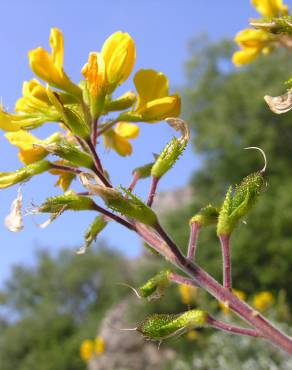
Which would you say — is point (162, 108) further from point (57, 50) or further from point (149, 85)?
point (57, 50)

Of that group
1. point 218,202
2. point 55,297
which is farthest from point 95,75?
point 55,297

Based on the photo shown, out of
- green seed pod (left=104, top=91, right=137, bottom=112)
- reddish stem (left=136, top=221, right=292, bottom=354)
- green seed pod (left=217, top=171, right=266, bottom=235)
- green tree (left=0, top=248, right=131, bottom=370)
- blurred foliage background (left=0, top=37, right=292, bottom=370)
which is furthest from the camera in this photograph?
green tree (left=0, top=248, right=131, bottom=370)

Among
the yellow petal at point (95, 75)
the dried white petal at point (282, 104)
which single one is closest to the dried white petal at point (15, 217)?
the yellow petal at point (95, 75)

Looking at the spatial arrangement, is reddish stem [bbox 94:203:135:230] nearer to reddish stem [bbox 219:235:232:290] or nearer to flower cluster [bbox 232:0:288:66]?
reddish stem [bbox 219:235:232:290]

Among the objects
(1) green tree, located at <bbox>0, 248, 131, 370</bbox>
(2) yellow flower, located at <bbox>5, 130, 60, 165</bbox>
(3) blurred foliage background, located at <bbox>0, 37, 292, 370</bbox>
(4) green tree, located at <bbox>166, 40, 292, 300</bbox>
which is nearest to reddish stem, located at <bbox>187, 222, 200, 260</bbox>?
(2) yellow flower, located at <bbox>5, 130, 60, 165</bbox>

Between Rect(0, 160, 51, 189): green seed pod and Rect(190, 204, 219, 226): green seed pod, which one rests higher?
Rect(0, 160, 51, 189): green seed pod

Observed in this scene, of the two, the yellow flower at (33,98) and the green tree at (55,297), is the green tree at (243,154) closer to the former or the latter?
the green tree at (55,297)

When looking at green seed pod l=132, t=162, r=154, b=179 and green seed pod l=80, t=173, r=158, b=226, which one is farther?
green seed pod l=132, t=162, r=154, b=179

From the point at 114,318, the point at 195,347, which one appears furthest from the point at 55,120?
the point at 114,318

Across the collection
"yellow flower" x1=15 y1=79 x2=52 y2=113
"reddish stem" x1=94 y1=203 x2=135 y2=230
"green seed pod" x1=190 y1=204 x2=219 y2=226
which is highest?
"yellow flower" x1=15 y1=79 x2=52 y2=113

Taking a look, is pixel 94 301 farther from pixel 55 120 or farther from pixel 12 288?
pixel 55 120
